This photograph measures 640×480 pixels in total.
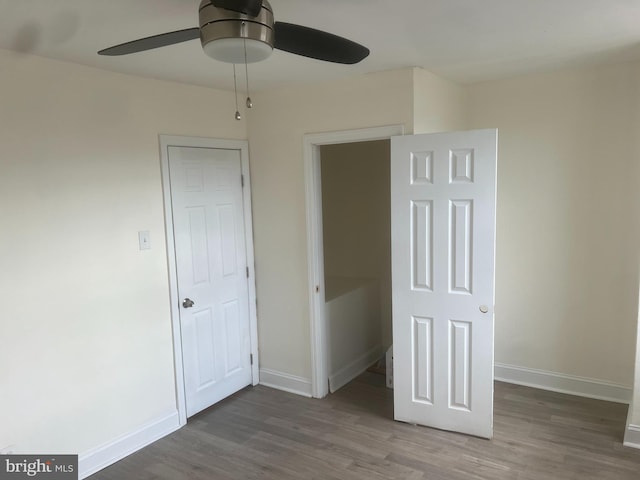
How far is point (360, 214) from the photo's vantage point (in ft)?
14.8

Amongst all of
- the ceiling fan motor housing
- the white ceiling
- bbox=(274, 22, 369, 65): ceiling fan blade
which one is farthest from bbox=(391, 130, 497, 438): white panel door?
the ceiling fan motor housing

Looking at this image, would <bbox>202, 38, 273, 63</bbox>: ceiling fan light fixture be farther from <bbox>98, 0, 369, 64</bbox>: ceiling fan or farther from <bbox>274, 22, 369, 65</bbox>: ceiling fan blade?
<bbox>274, 22, 369, 65</bbox>: ceiling fan blade

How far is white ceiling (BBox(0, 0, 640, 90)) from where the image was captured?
1.93m

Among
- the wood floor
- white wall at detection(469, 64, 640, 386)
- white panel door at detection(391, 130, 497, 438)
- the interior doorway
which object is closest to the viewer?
the wood floor

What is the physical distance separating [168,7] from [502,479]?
286 centimetres

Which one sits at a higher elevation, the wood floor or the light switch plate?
the light switch plate

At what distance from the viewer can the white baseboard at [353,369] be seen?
381cm

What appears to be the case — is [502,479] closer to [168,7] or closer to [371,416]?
[371,416]

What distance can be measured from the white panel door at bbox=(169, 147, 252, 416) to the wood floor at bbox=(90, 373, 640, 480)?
286 millimetres

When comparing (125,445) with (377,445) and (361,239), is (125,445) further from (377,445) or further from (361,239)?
(361,239)

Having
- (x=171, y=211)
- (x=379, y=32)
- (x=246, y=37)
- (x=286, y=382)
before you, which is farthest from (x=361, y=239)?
(x=246, y=37)

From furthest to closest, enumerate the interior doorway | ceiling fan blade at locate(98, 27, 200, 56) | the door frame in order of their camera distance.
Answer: the interior doorway < the door frame < ceiling fan blade at locate(98, 27, 200, 56)

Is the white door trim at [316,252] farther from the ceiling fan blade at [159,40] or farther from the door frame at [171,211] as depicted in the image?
the ceiling fan blade at [159,40]

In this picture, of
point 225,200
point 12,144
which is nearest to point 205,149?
point 225,200
